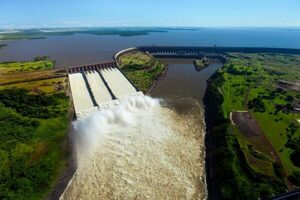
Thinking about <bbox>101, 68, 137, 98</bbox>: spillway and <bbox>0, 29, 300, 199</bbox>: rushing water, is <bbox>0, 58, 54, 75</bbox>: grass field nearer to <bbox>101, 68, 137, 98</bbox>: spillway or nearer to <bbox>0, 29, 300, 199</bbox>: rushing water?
<bbox>101, 68, 137, 98</bbox>: spillway

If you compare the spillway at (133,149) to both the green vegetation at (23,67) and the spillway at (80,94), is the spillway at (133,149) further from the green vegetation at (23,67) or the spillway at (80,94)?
the green vegetation at (23,67)

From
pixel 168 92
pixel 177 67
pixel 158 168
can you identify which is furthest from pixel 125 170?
pixel 177 67

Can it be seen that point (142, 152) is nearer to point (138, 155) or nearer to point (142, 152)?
point (142, 152)

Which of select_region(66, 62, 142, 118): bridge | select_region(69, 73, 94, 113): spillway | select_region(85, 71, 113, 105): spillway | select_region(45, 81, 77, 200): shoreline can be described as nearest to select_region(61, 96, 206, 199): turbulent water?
select_region(45, 81, 77, 200): shoreline

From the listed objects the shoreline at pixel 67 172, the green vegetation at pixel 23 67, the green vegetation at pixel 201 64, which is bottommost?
the green vegetation at pixel 23 67

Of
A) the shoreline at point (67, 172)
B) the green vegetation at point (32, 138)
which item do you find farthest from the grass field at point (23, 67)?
the shoreline at point (67, 172)

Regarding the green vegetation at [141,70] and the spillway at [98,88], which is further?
the green vegetation at [141,70]

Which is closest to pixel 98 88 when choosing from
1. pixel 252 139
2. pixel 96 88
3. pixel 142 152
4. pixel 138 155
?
pixel 96 88

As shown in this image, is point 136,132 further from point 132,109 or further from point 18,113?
point 18,113
